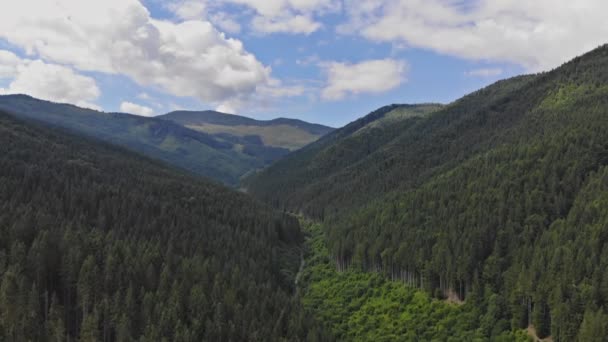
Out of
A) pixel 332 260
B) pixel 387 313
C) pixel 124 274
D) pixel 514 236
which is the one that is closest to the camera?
pixel 124 274

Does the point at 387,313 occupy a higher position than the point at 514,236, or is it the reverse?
the point at 514,236

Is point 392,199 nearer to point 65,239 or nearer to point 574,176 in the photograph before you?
point 574,176

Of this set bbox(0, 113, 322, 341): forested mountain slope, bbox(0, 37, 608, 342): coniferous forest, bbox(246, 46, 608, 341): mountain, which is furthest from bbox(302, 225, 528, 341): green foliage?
bbox(0, 113, 322, 341): forested mountain slope

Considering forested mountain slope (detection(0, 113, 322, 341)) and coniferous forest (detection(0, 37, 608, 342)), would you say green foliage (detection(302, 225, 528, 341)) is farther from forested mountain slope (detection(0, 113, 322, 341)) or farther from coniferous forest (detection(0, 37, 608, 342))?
forested mountain slope (detection(0, 113, 322, 341))

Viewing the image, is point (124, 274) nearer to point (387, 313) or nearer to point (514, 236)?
point (387, 313)

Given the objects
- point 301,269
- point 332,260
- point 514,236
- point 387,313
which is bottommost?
point 301,269

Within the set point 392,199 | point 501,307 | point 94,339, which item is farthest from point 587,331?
point 392,199

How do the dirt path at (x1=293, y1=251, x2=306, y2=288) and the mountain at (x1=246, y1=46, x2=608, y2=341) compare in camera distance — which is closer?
the mountain at (x1=246, y1=46, x2=608, y2=341)

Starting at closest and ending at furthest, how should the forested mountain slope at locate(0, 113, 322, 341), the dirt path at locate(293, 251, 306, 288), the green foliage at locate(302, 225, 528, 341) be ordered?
1. the forested mountain slope at locate(0, 113, 322, 341)
2. the green foliage at locate(302, 225, 528, 341)
3. the dirt path at locate(293, 251, 306, 288)

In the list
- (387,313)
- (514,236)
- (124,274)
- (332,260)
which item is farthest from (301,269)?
(124,274)

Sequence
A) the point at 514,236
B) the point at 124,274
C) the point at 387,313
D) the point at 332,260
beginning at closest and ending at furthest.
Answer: the point at 124,274 → the point at 387,313 → the point at 514,236 → the point at 332,260
